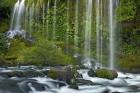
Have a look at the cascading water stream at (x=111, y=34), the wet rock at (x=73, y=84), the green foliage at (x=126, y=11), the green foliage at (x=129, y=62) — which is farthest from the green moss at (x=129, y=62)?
the wet rock at (x=73, y=84)

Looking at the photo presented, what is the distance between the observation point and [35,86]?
1681 centimetres

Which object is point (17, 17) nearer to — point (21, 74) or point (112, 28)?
point (112, 28)

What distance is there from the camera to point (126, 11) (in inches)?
1040

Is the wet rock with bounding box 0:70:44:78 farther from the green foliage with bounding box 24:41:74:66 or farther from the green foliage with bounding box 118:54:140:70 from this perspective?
the green foliage with bounding box 118:54:140:70

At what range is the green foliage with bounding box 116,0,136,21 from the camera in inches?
1042

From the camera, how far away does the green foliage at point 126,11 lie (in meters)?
26.5

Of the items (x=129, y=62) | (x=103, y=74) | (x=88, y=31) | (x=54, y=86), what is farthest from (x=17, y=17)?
(x=54, y=86)

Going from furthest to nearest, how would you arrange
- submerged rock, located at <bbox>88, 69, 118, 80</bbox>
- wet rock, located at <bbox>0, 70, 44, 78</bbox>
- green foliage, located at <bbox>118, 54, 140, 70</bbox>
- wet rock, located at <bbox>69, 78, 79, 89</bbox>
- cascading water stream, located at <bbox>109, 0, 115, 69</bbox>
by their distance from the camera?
cascading water stream, located at <bbox>109, 0, 115, 69</bbox>, green foliage, located at <bbox>118, 54, 140, 70</bbox>, submerged rock, located at <bbox>88, 69, 118, 80</bbox>, wet rock, located at <bbox>0, 70, 44, 78</bbox>, wet rock, located at <bbox>69, 78, 79, 89</bbox>

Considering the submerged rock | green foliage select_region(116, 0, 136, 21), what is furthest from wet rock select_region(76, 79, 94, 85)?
green foliage select_region(116, 0, 136, 21)

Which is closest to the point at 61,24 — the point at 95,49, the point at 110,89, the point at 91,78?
the point at 95,49

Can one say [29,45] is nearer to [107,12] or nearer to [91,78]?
[107,12]

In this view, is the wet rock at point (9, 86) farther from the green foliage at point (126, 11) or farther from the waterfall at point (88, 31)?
the green foliage at point (126, 11)

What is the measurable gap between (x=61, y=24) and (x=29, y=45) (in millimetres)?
3421

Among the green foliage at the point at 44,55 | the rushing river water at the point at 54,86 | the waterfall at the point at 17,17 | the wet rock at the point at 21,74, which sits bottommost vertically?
the rushing river water at the point at 54,86
